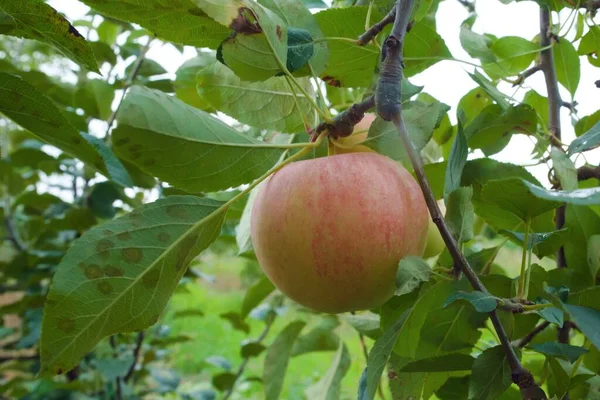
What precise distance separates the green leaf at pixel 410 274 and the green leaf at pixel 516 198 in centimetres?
8

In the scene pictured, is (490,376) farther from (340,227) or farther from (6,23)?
(6,23)

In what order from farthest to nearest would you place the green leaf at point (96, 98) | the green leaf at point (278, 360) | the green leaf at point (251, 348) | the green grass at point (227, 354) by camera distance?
the green grass at point (227, 354), the green leaf at point (251, 348), the green leaf at point (96, 98), the green leaf at point (278, 360)

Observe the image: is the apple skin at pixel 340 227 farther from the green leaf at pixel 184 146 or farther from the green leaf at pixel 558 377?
the green leaf at pixel 558 377

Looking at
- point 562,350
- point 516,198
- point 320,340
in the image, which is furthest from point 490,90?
point 320,340

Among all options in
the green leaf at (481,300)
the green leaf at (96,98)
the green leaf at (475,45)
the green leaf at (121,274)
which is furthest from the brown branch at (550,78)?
the green leaf at (96,98)

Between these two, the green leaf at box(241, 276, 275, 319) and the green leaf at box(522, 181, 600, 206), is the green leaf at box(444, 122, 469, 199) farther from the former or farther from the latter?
Result: the green leaf at box(241, 276, 275, 319)

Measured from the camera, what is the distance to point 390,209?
1.73ft

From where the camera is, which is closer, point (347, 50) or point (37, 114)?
point (37, 114)

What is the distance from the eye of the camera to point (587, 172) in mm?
695

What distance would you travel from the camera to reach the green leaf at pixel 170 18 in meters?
0.47

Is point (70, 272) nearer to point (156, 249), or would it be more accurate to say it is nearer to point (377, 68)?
point (156, 249)

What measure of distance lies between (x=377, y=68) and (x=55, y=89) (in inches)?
33.9

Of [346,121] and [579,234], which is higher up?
[346,121]

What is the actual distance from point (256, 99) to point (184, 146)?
18 centimetres
